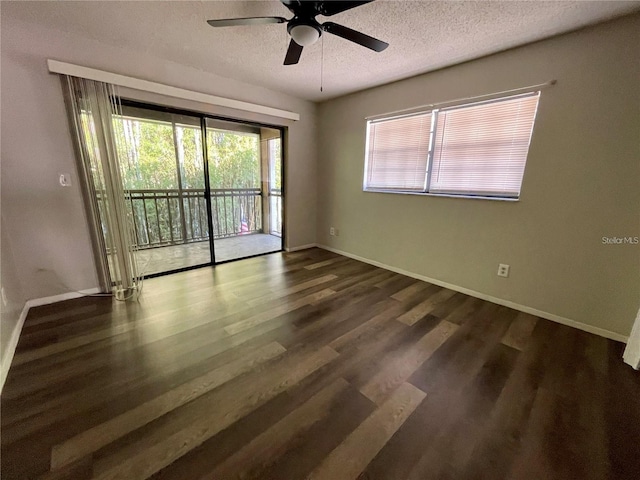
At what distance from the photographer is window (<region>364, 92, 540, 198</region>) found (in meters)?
2.36

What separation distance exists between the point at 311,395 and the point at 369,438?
1.24 feet

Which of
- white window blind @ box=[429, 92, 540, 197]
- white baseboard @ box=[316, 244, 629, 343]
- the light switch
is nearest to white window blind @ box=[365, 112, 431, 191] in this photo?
white window blind @ box=[429, 92, 540, 197]

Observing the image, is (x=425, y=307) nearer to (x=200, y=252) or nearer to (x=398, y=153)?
(x=398, y=153)

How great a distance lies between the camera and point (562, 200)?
2.15 metres

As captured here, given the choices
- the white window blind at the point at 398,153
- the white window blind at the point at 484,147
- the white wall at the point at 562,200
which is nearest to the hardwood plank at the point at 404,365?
the white wall at the point at 562,200

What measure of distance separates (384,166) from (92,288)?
3.65m

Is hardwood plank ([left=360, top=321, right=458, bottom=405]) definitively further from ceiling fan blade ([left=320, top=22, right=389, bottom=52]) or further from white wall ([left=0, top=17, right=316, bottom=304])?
white wall ([left=0, top=17, right=316, bottom=304])

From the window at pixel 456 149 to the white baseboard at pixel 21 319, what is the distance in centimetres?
363

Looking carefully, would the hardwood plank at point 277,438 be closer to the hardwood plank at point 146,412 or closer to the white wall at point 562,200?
the hardwood plank at point 146,412

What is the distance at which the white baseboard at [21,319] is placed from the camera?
1.56m

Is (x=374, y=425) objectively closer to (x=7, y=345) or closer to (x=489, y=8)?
(x=7, y=345)

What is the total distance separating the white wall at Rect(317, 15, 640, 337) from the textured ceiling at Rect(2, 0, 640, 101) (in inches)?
7.9

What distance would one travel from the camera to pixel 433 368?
5.61 ft

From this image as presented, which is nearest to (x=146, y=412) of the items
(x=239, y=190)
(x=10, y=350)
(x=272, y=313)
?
(x=272, y=313)
